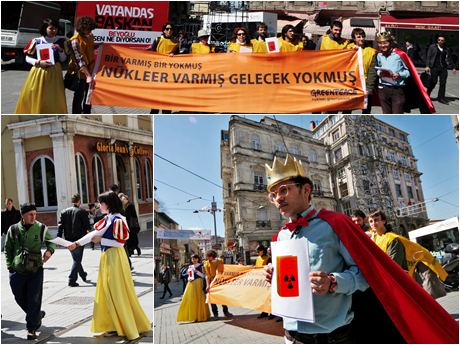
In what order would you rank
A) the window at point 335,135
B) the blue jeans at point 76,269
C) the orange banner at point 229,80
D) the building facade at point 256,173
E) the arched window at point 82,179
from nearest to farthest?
the building facade at point 256,173 → the window at point 335,135 → the arched window at point 82,179 → the blue jeans at point 76,269 → the orange banner at point 229,80

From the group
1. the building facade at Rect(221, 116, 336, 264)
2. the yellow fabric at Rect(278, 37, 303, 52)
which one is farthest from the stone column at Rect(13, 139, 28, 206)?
the yellow fabric at Rect(278, 37, 303, 52)

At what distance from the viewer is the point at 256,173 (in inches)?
191

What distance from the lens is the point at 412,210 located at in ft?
18.6

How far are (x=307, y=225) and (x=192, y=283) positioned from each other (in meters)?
2.41

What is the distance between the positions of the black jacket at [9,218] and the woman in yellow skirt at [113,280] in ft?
2.88

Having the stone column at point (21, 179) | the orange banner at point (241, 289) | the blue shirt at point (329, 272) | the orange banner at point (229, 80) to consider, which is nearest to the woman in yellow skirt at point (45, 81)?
the orange banner at point (229, 80)

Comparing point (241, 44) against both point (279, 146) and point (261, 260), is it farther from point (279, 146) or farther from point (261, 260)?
point (261, 260)

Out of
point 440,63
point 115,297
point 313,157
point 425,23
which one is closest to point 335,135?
point 313,157

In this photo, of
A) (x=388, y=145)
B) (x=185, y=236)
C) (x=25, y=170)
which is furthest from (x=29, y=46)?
(x=388, y=145)

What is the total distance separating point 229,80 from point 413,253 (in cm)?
327

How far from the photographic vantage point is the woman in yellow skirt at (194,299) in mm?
4999

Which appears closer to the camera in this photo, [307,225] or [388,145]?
[307,225]

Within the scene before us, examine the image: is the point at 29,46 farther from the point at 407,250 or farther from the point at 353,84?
the point at 407,250

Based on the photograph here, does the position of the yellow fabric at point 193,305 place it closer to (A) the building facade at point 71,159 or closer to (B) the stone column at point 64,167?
(A) the building facade at point 71,159
